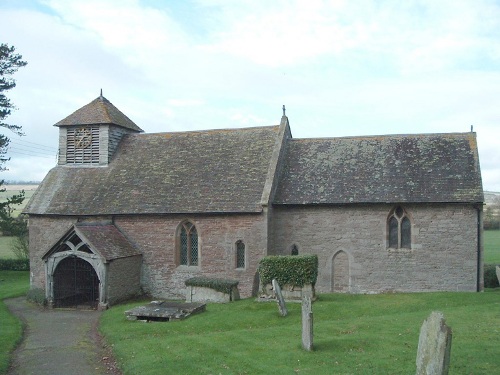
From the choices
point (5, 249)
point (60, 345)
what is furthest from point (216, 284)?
point (5, 249)

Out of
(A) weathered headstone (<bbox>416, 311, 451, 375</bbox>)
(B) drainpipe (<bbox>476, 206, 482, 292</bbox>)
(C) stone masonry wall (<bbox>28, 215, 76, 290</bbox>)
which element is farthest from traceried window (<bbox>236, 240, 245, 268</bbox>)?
(A) weathered headstone (<bbox>416, 311, 451, 375</bbox>)

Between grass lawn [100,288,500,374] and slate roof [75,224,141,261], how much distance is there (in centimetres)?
339

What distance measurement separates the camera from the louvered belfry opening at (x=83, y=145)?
1390 inches

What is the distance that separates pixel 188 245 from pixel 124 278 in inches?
159

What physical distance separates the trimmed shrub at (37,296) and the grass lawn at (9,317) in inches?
59.4

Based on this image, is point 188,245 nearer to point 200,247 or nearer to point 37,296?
point 200,247

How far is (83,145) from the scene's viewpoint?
3553 centimetres

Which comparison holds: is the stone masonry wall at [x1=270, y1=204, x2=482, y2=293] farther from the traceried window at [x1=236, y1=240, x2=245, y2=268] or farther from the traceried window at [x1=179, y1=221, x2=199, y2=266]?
the traceried window at [x1=179, y1=221, x2=199, y2=266]

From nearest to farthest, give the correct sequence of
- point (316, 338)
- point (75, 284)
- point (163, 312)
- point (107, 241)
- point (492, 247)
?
point (316, 338)
point (163, 312)
point (107, 241)
point (75, 284)
point (492, 247)

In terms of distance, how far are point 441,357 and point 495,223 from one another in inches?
2961

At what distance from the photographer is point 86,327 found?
933 inches

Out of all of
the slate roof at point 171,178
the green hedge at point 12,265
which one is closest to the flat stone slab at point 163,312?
the slate roof at point 171,178

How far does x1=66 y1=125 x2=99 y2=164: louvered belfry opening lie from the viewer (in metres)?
35.3

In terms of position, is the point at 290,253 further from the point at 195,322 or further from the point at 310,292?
the point at 195,322
